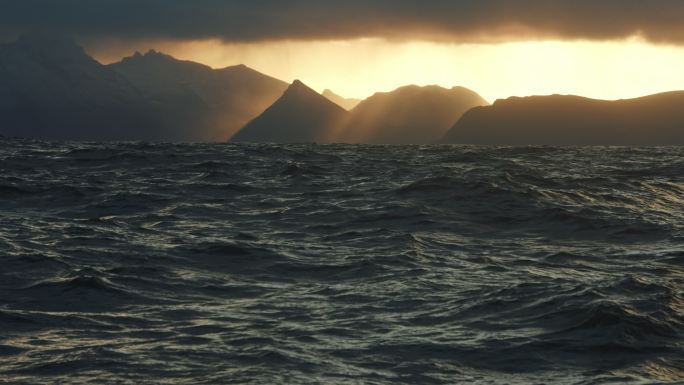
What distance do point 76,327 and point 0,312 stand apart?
2.03 m

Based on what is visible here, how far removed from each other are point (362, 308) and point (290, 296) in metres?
2.16

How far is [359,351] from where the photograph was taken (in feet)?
52.3

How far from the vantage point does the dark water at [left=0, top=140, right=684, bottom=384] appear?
Answer: 15.3 meters

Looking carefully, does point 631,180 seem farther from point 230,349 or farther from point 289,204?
point 230,349

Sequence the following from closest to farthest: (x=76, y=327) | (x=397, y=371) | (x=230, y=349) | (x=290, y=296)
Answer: (x=397, y=371) < (x=230, y=349) < (x=76, y=327) < (x=290, y=296)

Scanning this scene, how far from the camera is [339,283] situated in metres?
21.9

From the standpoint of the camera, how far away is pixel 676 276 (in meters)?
23.1

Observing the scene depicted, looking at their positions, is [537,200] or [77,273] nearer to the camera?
[77,273]

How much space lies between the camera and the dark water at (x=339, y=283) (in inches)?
602

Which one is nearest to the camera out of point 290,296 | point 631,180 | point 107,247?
point 290,296

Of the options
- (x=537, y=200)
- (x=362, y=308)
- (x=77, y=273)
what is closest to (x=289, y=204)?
(x=537, y=200)

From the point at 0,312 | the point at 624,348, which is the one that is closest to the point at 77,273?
the point at 0,312

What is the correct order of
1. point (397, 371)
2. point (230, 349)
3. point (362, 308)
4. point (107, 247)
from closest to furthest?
point (397, 371)
point (230, 349)
point (362, 308)
point (107, 247)

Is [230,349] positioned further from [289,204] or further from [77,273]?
[289,204]
